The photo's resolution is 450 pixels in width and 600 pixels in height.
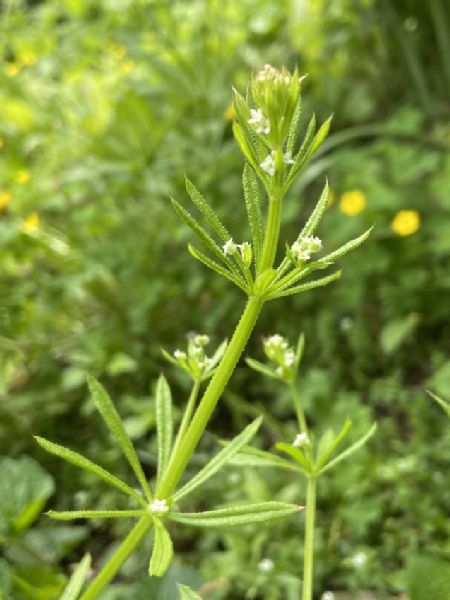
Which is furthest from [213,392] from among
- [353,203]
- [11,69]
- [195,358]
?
[11,69]

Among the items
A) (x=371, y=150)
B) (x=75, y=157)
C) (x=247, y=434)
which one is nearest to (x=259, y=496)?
(x=247, y=434)

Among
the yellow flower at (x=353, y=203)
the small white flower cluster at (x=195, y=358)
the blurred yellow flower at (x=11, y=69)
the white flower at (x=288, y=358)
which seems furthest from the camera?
the blurred yellow flower at (x=11, y=69)

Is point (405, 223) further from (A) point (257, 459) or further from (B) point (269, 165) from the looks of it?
(B) point (269, 165)

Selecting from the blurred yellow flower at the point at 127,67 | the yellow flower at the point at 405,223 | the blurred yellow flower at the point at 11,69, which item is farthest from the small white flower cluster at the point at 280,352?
the blurred yellow flower at the point at 127,67

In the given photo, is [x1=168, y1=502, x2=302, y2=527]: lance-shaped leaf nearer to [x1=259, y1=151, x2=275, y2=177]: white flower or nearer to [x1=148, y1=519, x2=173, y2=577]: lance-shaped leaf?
[x1=148, y1=519, x2=173, y2=577]: lance-shaped leaf

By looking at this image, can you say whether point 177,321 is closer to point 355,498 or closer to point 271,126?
point 355,498

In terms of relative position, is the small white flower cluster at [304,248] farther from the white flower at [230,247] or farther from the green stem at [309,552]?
the green stem at [309,552]

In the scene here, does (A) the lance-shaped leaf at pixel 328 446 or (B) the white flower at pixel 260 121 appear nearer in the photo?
(B) the white flower at pixel 260 121
